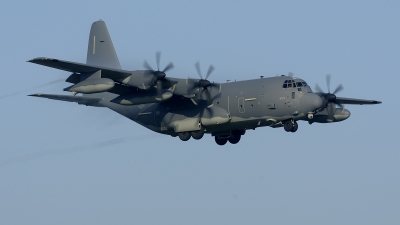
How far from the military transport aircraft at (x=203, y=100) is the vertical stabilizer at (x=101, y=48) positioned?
96.7 inches

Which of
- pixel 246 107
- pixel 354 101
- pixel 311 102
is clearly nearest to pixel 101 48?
pixel 246 107

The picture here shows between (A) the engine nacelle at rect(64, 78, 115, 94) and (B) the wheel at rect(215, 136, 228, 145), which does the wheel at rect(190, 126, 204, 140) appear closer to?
(B) the wheel at rect(215, 136, 228, 145)

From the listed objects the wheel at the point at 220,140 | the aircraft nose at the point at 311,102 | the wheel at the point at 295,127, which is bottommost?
the wheel at the point at 220,140

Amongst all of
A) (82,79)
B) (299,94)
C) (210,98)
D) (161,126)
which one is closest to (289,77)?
(299,94)

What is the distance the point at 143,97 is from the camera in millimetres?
31188

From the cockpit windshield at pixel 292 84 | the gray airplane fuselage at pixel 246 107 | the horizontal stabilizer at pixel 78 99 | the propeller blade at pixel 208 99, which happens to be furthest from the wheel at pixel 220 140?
the horizontal stabilizer at pixel 78 99

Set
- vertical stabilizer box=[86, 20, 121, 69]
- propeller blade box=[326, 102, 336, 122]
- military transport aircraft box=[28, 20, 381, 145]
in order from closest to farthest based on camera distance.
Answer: military transport aircraft box=[28, 20, 381, 145] → propeller blade box=[326, 102, 336, 122] → vertical stabilizer box=[86, 20, 121, 69]

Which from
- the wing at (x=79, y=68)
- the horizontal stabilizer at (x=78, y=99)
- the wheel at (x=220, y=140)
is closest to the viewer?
the wing at (x=79, y=68)

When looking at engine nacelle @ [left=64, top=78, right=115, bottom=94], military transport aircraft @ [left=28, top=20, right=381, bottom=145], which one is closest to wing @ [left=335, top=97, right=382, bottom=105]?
military transport aircraft @ [left=28, top=20, right=381, bottom=145]

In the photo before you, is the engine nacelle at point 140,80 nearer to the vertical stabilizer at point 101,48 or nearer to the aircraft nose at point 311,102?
the vertical stabilizer at point 101,48

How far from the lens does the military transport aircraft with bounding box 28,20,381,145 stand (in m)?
30.8

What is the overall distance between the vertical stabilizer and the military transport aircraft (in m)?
2.46

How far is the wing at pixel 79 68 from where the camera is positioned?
94.5 feet

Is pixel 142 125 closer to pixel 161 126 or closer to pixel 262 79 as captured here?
pixel 161 126
